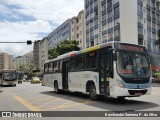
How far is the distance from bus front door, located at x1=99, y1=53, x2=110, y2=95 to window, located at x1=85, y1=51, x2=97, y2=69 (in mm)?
709

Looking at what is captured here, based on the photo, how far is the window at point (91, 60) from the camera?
1609 cm

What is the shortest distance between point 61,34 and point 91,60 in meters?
90.0

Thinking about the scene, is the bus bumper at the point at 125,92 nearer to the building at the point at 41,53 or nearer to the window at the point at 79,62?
the window at the point at 79,62

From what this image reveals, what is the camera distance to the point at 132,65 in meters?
14.2

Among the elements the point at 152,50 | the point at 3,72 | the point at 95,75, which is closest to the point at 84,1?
the point at 152,50

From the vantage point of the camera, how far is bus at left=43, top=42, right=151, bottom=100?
13.9m

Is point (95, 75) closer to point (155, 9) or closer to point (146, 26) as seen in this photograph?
point (146, 26)

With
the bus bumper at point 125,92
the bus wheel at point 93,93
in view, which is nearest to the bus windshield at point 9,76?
the bus wheel at point 93,93

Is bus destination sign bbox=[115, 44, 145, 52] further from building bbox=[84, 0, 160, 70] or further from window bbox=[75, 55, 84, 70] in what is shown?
building bbox=[84, 0, 160, 70]

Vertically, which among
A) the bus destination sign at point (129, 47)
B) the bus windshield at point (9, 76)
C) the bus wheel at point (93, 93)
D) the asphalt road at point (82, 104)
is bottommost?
the asphalt road at point (82, 104)

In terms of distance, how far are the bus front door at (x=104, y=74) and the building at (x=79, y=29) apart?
64477mm

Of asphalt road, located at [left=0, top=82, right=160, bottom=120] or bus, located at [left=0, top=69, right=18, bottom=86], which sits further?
bus, located at [left=0, top=69, right=18, bottom=86]

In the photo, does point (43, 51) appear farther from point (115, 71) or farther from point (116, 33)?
point (115, 71)

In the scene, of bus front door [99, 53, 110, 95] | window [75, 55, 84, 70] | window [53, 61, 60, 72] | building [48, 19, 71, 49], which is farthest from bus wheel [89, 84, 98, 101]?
building [48, 19, 71, 49]
